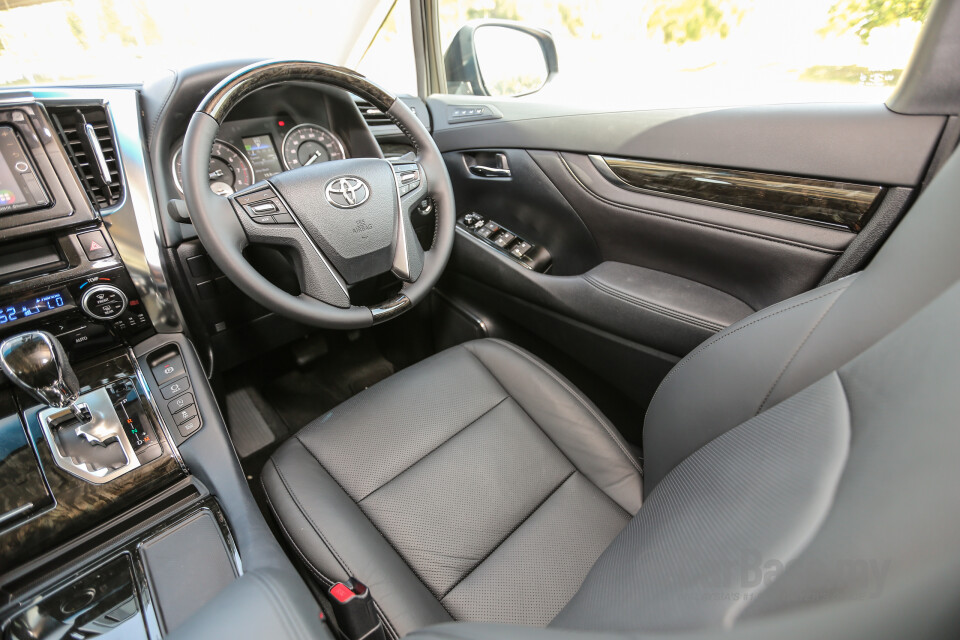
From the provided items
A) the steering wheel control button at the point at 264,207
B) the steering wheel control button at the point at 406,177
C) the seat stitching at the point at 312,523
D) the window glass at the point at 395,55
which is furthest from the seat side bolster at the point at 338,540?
the window glass at the point at 395,55

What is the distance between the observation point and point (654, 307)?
1.16 meters

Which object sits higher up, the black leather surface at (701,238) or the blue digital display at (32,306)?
the blue digital display at (32,306)

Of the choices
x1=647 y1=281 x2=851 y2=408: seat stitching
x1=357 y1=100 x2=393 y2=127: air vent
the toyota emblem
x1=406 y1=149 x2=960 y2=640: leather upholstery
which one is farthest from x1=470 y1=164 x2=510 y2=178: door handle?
x1=406 y1=149 x2=960 y2=640: leather upholstery

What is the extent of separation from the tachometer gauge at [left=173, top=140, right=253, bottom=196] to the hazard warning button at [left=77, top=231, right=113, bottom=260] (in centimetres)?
28

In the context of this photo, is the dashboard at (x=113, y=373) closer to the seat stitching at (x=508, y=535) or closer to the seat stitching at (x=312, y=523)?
the seat stitching at (x=312, y=523)

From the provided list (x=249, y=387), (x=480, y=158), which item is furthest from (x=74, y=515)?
(x=480, y=158)

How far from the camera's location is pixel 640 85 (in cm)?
135

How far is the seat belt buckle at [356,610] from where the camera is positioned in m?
0.63

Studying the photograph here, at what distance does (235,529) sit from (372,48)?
1578 mm

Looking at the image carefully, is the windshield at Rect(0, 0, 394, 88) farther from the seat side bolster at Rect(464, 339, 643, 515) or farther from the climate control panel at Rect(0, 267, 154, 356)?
the seat side bolster at Rect(464, 339, 643, 515)

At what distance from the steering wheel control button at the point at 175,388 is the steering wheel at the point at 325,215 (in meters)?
0.24

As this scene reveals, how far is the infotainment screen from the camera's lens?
79 centimetres

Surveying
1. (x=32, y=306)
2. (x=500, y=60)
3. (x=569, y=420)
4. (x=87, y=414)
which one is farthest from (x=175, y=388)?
(x=500, y=60)

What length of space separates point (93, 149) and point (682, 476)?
1.10 meters
